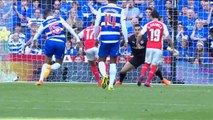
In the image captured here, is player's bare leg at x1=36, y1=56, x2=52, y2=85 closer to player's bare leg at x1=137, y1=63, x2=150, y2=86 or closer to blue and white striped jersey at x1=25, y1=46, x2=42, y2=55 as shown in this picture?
player's bare leg at x1=137, y1=63, x2=150, y2=86

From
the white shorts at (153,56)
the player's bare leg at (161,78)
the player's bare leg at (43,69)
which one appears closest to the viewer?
the player's bare leg at (43,69)

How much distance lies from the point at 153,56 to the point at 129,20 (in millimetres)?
4535

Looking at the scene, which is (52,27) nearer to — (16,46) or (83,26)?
(16,46)

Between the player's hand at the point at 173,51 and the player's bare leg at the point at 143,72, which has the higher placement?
the player's hand at the point at 173,51

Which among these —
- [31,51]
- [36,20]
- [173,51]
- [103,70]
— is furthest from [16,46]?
[103,70]

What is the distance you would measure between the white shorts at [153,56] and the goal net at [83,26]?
7.54 ft

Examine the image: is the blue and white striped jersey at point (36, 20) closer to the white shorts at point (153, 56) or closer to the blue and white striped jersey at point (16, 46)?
the blue and white striped jersey at point (16, 46)

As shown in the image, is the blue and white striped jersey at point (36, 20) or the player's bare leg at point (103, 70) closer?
the player's bare leg at point (103, 70)

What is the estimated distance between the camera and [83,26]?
24.1 meters

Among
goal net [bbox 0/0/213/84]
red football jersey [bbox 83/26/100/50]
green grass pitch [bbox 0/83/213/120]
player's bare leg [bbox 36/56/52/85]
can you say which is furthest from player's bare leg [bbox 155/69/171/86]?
green grass pitch [bbox 0/83/213/120]

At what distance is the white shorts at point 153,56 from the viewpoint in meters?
19.6

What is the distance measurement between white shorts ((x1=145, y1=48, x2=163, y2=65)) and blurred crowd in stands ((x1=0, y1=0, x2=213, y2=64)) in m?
2.87

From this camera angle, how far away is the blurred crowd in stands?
23.1 metres

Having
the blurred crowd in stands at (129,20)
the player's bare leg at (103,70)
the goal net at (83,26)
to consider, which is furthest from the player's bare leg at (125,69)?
the player's bare leg at (103,70)
